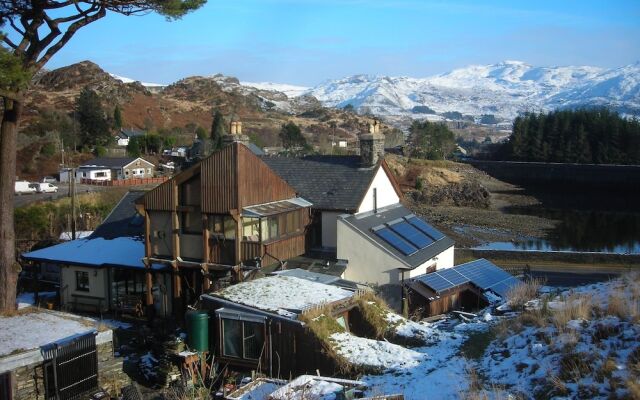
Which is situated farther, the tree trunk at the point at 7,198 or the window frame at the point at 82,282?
the window frame at the point at 82,282

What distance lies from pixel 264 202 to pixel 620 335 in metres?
12.1

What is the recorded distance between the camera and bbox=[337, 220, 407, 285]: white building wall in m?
19.5

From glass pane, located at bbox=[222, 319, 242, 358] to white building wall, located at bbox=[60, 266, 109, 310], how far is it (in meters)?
8.65

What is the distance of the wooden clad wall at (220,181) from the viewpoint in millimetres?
17875

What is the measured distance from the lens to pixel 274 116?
136500 mm

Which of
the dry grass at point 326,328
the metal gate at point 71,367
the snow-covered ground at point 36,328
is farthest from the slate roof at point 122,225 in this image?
the dry grass at point 326,328

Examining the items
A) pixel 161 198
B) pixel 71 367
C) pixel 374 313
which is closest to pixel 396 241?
pixel 374 313

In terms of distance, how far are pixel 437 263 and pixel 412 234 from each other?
4.65ft

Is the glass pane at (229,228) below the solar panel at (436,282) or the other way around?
the other way around

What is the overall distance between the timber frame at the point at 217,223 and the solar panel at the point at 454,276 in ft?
16.1

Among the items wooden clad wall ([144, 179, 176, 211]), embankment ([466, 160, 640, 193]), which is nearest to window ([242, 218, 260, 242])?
wooden clad wall ([144, 179, 176, 211])

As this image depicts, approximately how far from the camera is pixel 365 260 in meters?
19.7

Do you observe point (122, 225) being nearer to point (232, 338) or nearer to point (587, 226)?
point (232, 338)

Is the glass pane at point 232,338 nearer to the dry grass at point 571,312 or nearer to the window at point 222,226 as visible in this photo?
the window at point 222,226
